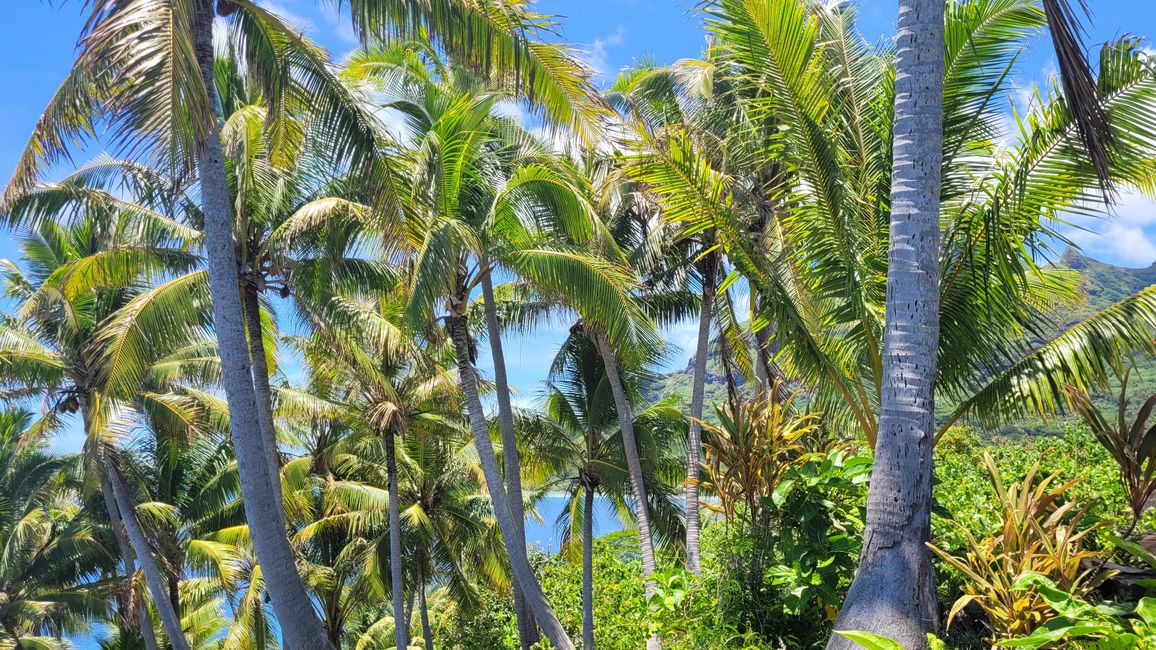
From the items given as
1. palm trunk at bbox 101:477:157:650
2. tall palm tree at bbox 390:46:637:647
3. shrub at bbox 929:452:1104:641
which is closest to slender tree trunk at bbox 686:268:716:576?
tall palm tree at bbox 390:46:637:647

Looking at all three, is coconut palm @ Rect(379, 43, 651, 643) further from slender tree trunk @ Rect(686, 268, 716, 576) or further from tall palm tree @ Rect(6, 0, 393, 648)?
slender tree trunk @ Rect(686, 268, 716, 576)

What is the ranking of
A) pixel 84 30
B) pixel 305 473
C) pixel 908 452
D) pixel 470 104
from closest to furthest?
pixel 908 452 → pixel 84 30 → pixel 470 104 → pixel 305 473

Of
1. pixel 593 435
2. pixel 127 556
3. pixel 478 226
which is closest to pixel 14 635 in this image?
pixel 127 556

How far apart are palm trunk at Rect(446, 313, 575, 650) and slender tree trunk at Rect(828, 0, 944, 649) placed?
24.3 ft

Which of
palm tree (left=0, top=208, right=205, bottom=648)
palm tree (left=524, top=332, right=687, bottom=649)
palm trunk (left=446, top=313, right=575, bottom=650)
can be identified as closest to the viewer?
palm trunk (left=446, top=313, right=575, bottom=650)

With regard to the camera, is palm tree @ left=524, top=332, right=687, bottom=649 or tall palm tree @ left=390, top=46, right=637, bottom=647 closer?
tall palm tree @ left=390, top=46, right=637, bottom=647

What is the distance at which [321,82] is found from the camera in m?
8.61

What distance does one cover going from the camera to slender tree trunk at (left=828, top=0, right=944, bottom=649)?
4.94 metres

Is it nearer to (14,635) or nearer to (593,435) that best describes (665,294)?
(593,435)

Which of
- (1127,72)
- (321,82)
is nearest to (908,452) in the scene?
(1127,72)

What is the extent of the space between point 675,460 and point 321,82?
13.0 meters

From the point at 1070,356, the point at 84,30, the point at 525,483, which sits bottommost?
the point at 525,483

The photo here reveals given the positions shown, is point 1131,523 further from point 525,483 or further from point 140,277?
point 525,483

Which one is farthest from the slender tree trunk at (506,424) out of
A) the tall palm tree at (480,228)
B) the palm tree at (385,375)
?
the palm tree at (385,375)
